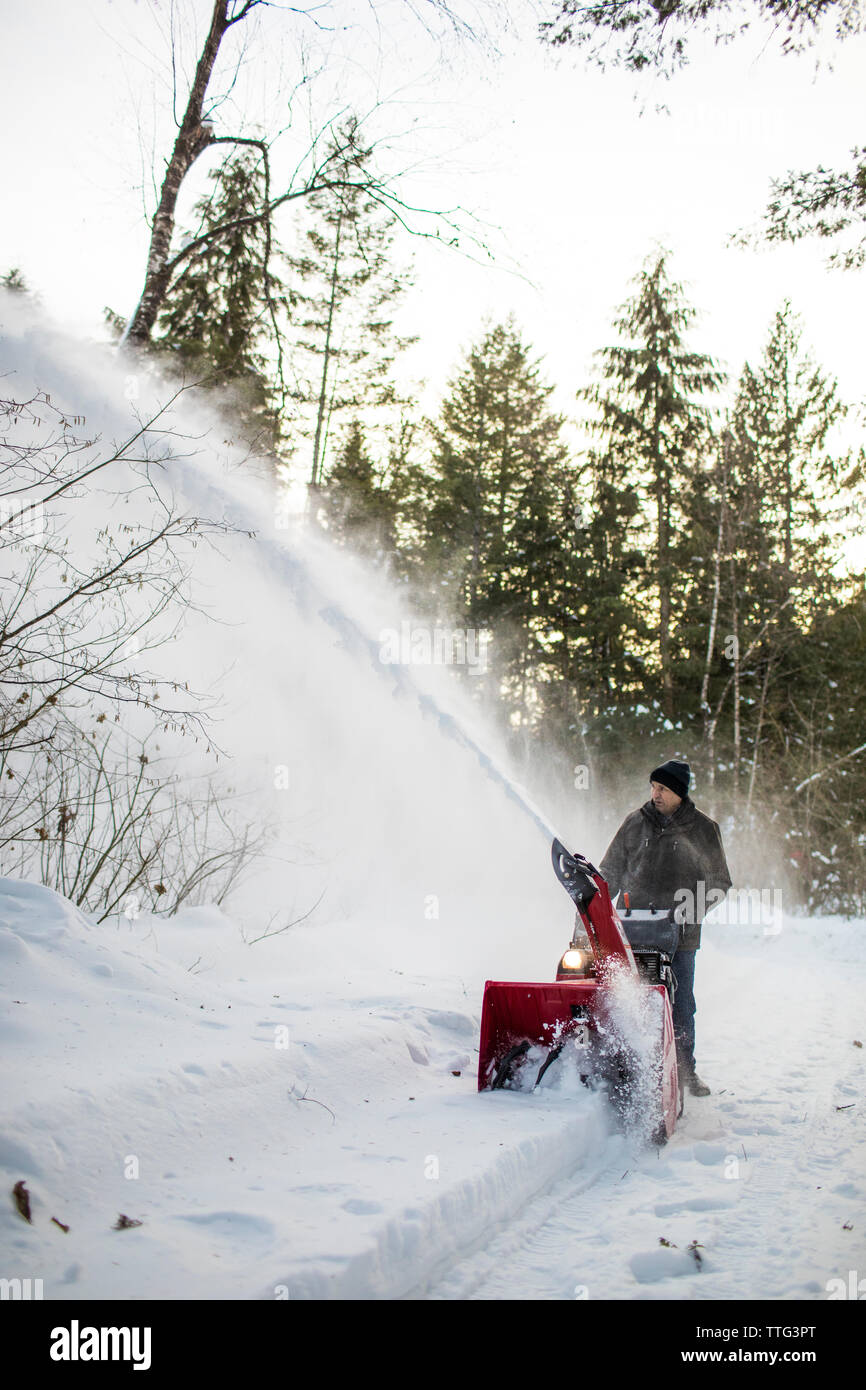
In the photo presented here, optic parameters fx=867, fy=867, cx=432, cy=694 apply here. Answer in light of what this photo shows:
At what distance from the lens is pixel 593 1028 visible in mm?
4098

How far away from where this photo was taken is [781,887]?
58.1ft

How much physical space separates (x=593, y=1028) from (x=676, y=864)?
1.41 meters

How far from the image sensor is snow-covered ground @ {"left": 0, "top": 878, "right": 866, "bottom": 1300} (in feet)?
8.39

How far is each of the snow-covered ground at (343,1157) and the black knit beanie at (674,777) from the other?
1.73 meters

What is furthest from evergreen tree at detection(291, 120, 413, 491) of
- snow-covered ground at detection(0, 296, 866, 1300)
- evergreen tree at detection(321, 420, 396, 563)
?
snow-covered ground at detection(0, 296, 866, 1300)

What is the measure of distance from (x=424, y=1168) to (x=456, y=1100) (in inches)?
35.6

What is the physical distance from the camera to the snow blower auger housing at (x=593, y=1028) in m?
3.96

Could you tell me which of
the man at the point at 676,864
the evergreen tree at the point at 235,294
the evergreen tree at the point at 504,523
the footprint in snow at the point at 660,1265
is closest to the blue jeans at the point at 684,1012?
the man at the point at 676,864

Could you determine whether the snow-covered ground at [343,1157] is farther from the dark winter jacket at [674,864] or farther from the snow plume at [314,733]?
the snow plume at [314,733]

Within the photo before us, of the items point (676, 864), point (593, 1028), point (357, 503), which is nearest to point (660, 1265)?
point (593, 1028)

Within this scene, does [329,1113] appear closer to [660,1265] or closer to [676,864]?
[660,1265]

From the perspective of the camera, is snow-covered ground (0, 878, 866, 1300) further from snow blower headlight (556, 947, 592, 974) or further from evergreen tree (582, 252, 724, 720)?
evergreen tree (582, 252, 724, 720)
